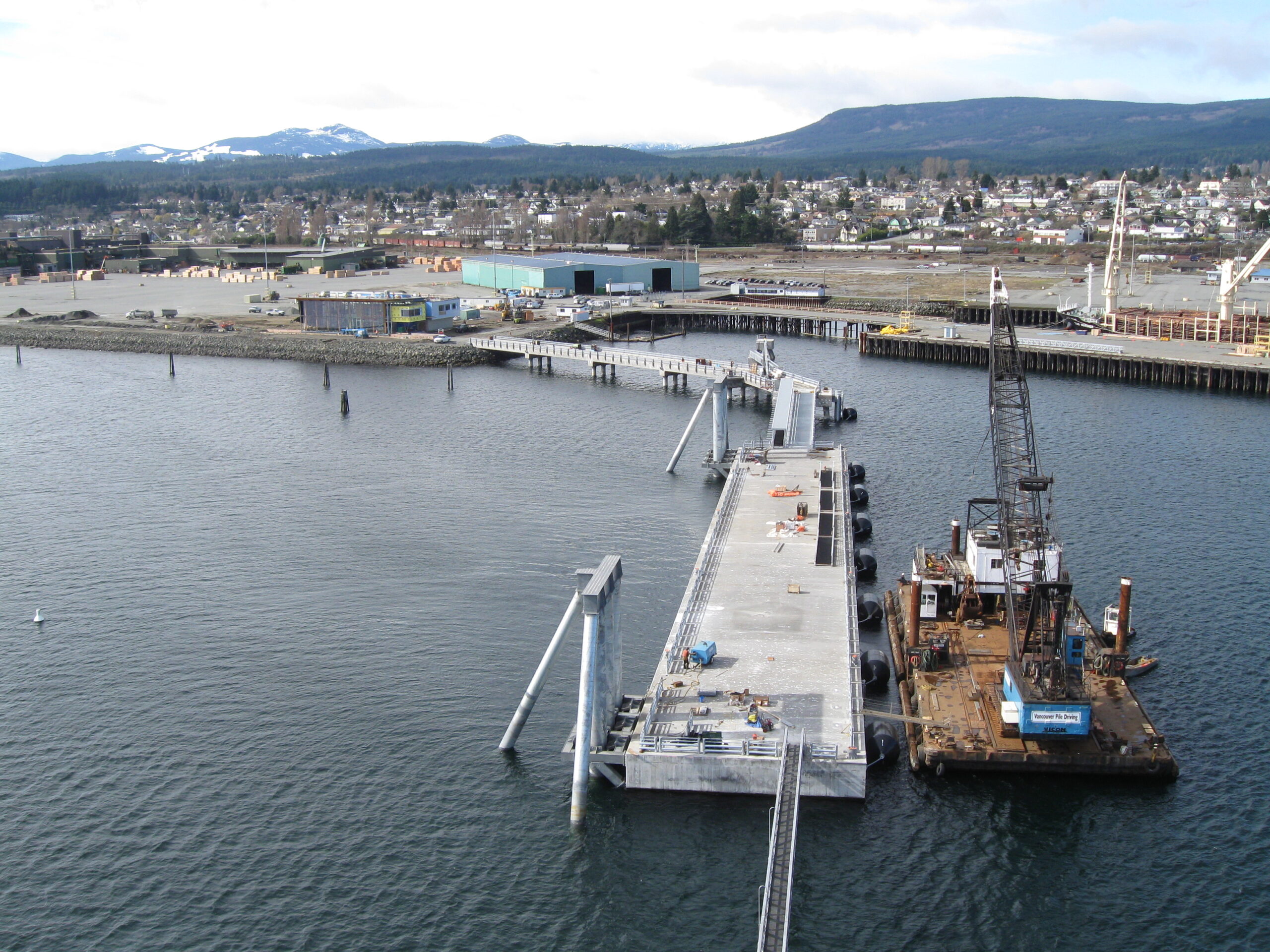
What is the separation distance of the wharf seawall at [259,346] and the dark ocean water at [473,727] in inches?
1391

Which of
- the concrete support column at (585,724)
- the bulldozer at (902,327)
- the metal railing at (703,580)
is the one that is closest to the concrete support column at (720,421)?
the metal railing at (703,580)

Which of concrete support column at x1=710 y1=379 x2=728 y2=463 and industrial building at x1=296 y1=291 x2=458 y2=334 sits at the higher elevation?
industrial building at x1=296 y1=291 x2=458 y2=334

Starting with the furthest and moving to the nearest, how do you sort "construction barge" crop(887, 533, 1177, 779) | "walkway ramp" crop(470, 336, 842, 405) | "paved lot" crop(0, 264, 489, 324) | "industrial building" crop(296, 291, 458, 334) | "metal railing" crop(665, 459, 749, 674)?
"paved lot" crop(0, 264, 489, 324), "industrial building" crop(296, 291, 458, 334), "walkway ramp" crop(470, 336, 842, 405), "metal railing" crop(665, 459, 749, 674), "construction barge" crop(887, 533, 1177, 779)

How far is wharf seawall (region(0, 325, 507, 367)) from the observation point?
104375 millimetres

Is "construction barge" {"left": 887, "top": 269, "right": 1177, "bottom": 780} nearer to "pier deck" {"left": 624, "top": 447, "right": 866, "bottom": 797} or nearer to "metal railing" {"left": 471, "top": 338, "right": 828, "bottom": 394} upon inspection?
"pier deck" {"left": 624, "top": 447, "right": 866, "bottom": 797}

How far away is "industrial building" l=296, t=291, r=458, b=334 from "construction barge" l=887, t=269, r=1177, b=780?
3104 inches

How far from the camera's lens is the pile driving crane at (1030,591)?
3203 cm

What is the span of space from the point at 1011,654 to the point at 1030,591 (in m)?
2.28

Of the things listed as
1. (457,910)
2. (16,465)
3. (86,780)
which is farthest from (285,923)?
(16,465)

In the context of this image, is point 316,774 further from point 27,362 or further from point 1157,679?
point 27,362

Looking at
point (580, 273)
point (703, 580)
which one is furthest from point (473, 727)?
point (580, 273)

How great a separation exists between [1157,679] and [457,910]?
23964 millimetres

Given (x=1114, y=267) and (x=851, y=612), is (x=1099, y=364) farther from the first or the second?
(x=851, y=612)

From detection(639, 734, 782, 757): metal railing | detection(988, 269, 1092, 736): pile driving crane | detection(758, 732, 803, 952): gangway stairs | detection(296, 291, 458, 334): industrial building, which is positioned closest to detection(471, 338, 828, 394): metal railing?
detection(296, 291, 458, 334): industrial building
